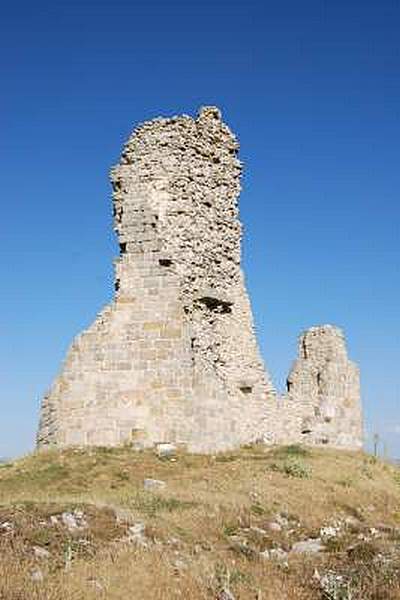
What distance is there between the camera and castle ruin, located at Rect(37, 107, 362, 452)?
18.2 meters

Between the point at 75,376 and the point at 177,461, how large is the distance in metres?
3.80

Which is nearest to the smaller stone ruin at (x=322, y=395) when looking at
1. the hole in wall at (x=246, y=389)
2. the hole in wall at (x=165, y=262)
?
the hole in wall at (x=246, y=389)

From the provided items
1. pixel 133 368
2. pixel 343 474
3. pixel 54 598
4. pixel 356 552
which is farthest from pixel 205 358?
pixel 54 598

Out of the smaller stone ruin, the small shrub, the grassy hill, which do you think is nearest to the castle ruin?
the smaller stone ruin

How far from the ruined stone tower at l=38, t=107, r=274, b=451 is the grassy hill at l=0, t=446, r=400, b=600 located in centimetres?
100

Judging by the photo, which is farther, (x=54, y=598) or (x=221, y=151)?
(x=221, y=151)

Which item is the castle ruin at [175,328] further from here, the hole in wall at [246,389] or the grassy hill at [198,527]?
the grassy hill at [198,527]

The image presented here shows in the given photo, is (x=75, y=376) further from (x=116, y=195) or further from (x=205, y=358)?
(x=116, y=195)

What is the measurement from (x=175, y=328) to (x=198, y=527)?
7741 mm

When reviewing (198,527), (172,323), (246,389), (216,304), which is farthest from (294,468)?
(216,304)

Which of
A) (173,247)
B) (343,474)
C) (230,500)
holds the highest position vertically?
(173,247)

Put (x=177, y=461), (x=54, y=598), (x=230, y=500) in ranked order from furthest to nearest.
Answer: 1. (x=177, y=461)
2. (x=230, y=500)
3. (x=54, y=598)

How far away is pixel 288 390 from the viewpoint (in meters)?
24.0

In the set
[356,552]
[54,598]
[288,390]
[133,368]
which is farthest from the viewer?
[288,390]
